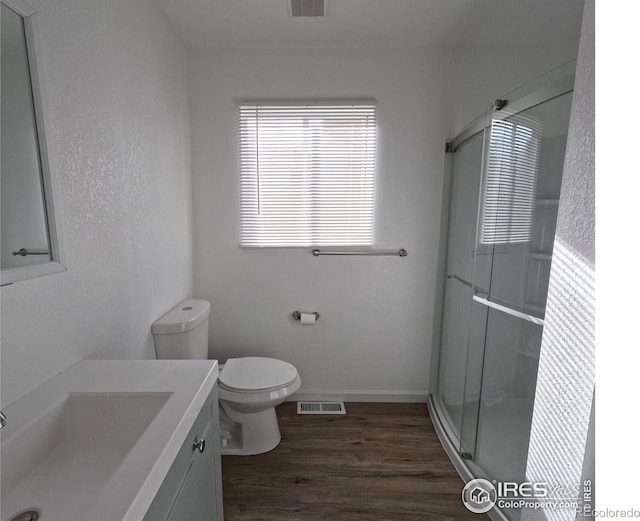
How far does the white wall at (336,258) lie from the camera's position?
6.70 ft

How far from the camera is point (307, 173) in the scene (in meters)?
2.13

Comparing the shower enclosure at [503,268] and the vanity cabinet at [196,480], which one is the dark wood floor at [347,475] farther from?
the vanity cabinet at [196,480]

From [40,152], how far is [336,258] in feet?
5.29

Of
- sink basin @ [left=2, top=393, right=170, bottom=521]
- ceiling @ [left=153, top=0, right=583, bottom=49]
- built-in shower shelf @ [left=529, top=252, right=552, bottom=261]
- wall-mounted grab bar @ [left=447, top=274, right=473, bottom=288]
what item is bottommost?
sink basin @ [left=2, top=393, right=170, bottom=521]

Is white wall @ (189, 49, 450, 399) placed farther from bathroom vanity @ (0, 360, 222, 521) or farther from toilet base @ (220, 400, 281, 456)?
bathroom vanity @ (0, 360, 222, 521)

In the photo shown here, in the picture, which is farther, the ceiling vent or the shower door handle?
the ceiling vent

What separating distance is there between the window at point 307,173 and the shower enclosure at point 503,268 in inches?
24.5

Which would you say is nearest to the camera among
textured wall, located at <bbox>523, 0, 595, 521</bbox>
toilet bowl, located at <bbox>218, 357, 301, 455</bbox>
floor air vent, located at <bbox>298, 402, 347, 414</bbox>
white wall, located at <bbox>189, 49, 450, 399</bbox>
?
textured wall, located at <bbox>523, 0, 595, 521</bbox>

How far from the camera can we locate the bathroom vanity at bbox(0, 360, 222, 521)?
659 mm

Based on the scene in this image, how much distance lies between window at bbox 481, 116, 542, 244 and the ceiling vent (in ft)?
3.44

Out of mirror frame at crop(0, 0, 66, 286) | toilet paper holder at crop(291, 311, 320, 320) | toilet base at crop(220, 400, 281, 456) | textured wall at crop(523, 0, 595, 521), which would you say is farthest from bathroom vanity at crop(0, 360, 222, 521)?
toilet paper holder at crop(291, 311, 320, 320)

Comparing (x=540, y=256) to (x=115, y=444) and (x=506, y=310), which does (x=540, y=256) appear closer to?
(x=506, y=310)
